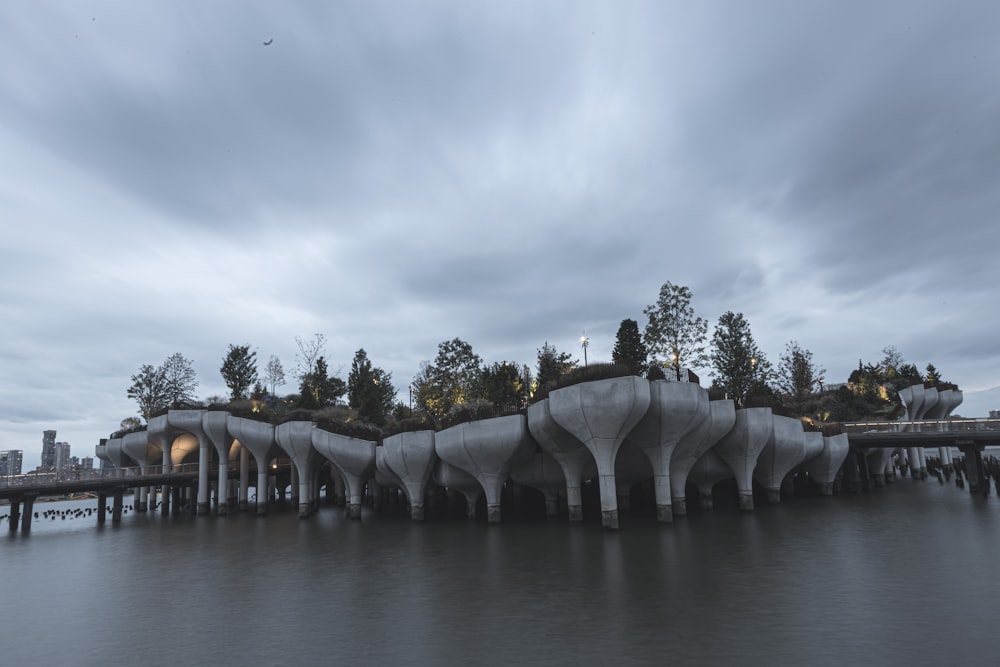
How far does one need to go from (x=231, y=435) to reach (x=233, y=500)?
1889cm

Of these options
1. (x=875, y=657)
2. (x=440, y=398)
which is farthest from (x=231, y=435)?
(x=875, y=657)

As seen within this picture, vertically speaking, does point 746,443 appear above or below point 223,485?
above

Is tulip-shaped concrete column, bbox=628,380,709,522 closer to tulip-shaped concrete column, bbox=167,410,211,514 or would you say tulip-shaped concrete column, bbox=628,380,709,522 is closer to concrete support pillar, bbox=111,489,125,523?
tulip-shaped concrete column, bbox=167,410,211,514

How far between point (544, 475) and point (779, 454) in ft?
56.7

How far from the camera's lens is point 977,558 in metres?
20.0

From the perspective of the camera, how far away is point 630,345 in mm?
60781

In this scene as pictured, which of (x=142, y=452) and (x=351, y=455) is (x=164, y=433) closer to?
(x=142, y=452)

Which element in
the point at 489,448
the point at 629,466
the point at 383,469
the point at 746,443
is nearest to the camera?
the point at 489,448

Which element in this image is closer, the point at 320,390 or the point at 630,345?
the point at 630,345

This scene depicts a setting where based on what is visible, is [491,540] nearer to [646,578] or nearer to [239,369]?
[646,578]

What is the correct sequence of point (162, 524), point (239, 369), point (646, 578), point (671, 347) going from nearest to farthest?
1. point (646, 578)
2. point (162, 524)
3. point (671, 347)
4. point (239, 369)

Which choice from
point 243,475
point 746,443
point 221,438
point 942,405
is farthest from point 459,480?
point 942,405

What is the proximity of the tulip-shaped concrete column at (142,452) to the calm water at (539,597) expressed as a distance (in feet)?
95.7

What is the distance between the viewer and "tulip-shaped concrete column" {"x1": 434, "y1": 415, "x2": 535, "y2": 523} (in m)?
35.0
